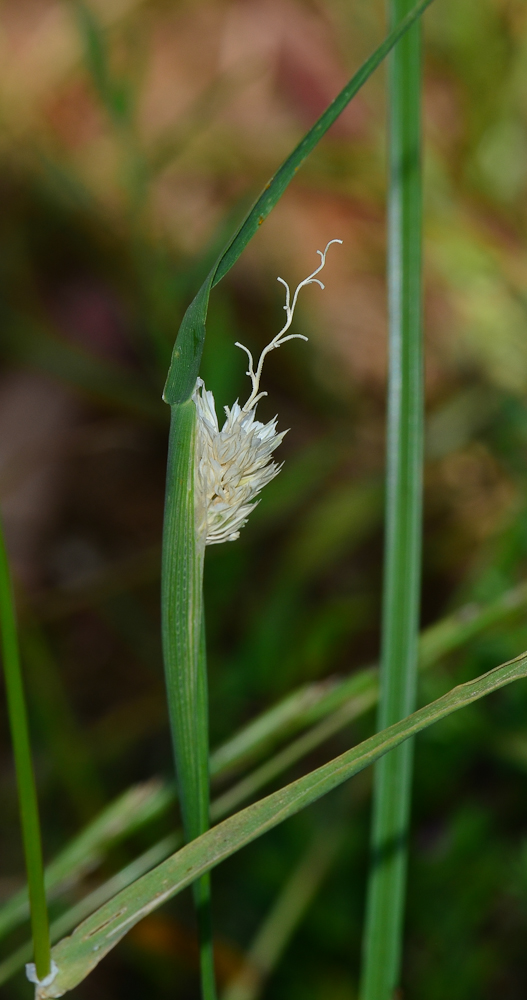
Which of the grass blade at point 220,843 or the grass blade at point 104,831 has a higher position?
the grass blade at point 104,831

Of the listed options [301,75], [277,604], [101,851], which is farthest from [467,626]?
[301,75]

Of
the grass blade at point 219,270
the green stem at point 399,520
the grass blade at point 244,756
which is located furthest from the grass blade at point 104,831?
the grass blade at point 219,270

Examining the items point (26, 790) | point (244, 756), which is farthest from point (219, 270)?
point (244, 756)

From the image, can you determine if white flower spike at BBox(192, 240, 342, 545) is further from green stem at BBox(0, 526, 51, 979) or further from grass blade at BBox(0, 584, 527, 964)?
grass blade at BBox(0, 584, 527, 964)

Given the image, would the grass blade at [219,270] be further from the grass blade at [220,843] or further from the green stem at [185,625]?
the grass blade at [220,843]

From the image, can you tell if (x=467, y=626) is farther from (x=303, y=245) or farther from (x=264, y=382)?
(x=303, y=245)

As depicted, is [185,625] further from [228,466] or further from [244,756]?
[244,756]
